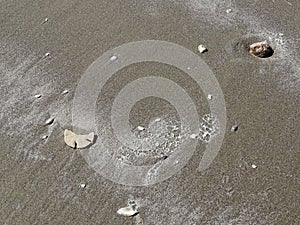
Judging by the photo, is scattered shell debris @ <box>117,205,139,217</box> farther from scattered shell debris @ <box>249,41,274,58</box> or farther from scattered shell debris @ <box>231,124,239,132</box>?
scattered shell debris @ <box>249,41,274,58</box>

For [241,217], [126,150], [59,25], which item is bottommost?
[241,217]

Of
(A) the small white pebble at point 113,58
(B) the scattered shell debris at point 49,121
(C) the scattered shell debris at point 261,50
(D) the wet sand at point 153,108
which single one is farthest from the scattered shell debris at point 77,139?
(C) the scattered shell debris at point 261,50

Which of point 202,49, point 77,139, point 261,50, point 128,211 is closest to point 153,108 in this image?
point 77,139

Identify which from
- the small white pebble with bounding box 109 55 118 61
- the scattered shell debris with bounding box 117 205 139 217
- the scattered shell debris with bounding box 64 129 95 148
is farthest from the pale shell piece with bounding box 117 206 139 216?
the small white pebble with bounding box 109 55 118 61

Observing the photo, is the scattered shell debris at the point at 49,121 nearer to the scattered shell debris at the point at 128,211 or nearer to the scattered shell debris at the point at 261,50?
the scattered shell debris at the point at 128,211

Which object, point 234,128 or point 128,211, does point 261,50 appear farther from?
point 128,211

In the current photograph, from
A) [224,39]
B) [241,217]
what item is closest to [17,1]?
[224,39]

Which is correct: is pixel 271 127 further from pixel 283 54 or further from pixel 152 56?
pixel 152 56
